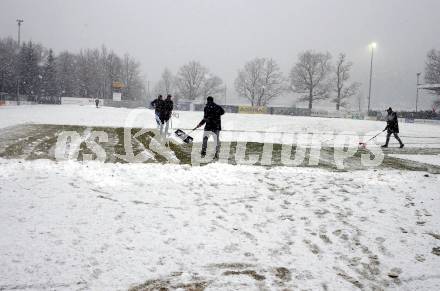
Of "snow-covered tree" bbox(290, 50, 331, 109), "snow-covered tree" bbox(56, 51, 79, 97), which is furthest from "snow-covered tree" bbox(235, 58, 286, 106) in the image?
"snow-covered tree" bbox(56, 51, 79, 97)

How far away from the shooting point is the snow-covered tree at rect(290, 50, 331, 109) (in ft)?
295

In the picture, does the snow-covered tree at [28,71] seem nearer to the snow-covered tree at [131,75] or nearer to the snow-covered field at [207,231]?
the snow-covered tree at [131,75]

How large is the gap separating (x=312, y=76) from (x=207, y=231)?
8915cm

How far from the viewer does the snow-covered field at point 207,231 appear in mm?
4789

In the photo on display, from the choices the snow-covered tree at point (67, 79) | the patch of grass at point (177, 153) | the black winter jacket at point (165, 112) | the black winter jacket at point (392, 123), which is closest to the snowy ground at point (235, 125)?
the black winter jacket at point (165, 112)

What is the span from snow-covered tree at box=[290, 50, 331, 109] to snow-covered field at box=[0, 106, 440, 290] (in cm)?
8360

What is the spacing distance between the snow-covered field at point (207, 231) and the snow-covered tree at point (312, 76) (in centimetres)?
8360

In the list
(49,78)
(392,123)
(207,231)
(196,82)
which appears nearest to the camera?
(207,231)

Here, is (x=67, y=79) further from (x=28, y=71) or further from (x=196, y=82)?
(x=196, y=82)

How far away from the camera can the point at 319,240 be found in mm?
6090

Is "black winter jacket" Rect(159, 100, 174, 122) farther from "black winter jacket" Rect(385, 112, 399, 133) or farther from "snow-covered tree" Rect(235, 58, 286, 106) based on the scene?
"snow-covered tree" Rect(235, 58, 286, 106)

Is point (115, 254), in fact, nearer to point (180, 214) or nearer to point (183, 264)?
point (183, 264)

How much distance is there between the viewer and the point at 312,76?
90125 mm

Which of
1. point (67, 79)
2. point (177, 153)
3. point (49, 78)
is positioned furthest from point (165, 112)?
point (67, 79)
